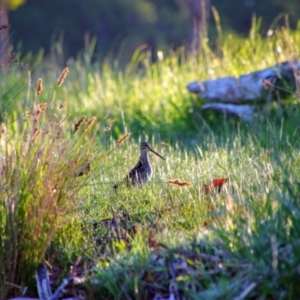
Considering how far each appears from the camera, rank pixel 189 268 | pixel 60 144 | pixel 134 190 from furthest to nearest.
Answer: pixel 134 190 < pixel 60 144 < pixel 189 268

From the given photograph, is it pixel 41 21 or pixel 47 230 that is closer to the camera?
pixel 47 230

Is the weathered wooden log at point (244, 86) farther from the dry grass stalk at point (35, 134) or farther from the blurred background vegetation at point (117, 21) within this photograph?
the blurred background vegetation at point (117, 21)

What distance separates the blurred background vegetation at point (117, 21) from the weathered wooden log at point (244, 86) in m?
18.9

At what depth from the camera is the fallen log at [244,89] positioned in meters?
9.89

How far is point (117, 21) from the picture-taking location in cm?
3203

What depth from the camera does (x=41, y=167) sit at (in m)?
4.78

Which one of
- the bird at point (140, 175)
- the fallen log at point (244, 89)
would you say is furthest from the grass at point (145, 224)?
the fallen log at point (244, 89)

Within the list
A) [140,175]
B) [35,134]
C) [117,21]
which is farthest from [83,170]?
[117,21]

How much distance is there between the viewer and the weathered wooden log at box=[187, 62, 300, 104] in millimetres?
9906

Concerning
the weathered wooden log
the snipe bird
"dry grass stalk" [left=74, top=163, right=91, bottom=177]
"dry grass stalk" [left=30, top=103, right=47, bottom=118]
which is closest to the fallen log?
the weathered wooden log

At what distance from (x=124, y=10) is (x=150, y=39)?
249cm

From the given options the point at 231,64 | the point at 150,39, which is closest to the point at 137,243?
the point at 231,64

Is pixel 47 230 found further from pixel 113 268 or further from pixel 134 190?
pixel 134 190

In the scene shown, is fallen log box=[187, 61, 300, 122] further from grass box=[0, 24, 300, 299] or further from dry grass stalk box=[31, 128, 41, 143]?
dry grass stalk box=[31, 128, 41, 143]
